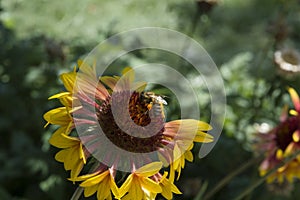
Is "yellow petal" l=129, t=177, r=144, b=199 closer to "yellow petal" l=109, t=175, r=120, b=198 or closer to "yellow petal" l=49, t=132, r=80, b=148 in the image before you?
"yellow petal" l=109, t=175, r=120, b=198

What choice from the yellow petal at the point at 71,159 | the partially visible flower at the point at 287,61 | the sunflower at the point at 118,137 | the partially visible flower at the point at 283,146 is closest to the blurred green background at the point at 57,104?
the partially visible flower at the point at 287,61

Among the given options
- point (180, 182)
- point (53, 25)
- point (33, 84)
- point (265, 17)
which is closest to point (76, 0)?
point (53, 25)

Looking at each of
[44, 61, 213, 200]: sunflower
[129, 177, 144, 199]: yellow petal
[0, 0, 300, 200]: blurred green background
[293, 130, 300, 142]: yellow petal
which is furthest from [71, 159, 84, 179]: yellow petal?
[293, 130, 300, 142]: yellow petal

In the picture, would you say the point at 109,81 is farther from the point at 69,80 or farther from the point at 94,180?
the point at 94,180

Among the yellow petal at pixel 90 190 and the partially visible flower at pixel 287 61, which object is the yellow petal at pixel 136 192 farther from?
the partially visible flower at pixel 287 61

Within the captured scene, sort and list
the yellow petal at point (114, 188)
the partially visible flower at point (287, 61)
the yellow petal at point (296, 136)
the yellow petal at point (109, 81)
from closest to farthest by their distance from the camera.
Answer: the yellow petal at point (114, 188) < the yellow petal at point (109, 81) < the yellow petal at point (296, 136) < the partially visible flower at point (287, 61)

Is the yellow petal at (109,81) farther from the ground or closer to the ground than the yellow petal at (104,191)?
farther from the ground

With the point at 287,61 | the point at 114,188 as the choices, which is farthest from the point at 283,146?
the point at 114,188
